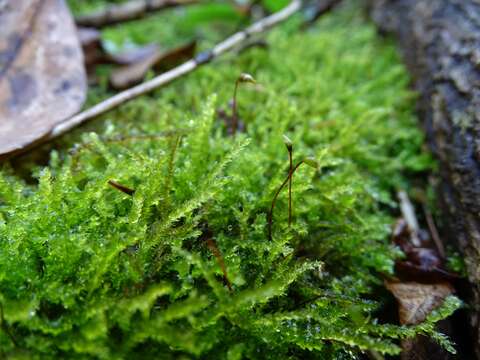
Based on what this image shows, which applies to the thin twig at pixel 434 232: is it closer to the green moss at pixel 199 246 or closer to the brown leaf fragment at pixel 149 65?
the green moss at pixel 199 246

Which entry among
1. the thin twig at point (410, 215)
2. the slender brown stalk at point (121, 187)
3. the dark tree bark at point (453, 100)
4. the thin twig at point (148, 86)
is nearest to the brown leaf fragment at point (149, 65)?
the thin twig at point (148, 86)

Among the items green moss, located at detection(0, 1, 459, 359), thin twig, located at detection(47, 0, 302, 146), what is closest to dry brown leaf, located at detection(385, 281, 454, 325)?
green moss, located at detection(0, 1, 459, 359)

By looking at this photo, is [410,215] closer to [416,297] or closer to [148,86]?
[416,297]

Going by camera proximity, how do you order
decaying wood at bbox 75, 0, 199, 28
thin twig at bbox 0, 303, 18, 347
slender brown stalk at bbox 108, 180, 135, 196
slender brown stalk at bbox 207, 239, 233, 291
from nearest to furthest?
thin twig at bbox 0, 303, 18, 347 → slender brown stalk at bbox 207, 239, 233, 291 → slender brown stalk at bbox 108, 180, 135, 196 → decaying wood at bbox 75, 0, 199, 28

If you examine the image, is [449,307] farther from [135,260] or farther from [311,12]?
[311,12]

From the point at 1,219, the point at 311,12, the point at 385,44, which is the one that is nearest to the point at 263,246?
the point at 1,219

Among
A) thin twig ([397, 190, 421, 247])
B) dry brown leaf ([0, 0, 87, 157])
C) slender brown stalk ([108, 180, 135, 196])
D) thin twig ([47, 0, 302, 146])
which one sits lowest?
thin twig ([397, 190, 421, 247])

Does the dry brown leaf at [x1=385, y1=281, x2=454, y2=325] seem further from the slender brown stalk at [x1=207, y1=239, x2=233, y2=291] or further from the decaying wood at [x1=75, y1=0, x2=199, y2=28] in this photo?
the decaying wood at [x1=75, y1=0, x2=199, y2=28]
